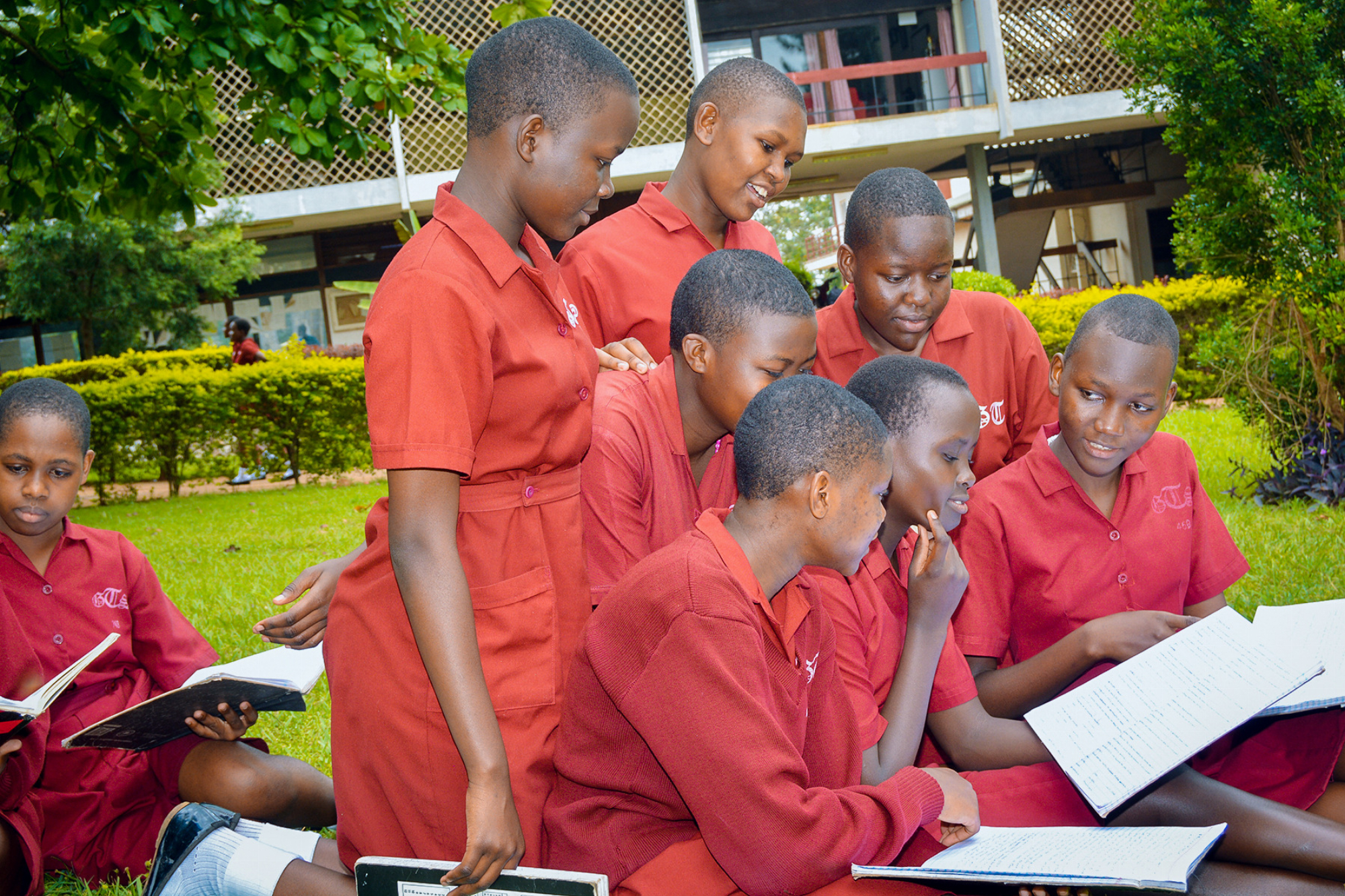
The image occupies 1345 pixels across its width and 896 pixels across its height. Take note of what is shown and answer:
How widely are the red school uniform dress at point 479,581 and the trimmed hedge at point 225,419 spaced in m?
8.88

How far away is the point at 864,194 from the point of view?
296 cm

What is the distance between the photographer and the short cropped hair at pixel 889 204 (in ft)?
9.37

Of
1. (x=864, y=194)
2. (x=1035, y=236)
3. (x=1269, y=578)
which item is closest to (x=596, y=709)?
(x=864, y=194)

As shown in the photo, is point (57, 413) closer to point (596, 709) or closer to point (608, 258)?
point (608, 258)

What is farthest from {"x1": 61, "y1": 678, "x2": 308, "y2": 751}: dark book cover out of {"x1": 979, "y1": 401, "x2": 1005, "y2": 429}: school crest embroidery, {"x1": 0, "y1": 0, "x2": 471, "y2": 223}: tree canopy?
{"x1": 0, "y1": 0, "x2": 471, "y2": 223}: tree canopy

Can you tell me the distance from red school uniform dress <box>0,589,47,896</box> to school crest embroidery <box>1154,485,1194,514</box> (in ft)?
8.83

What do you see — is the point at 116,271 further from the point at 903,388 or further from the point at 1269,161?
the point at 903,388

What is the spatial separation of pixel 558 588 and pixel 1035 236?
19.8 meters

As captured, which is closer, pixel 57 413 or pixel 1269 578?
pixel 57 413

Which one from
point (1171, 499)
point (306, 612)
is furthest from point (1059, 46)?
point (306, 612)

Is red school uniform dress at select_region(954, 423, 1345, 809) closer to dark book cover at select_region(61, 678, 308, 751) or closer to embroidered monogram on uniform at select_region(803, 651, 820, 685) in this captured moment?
embroidered monogram on uniform at select_region(803, 651, 820, 685)

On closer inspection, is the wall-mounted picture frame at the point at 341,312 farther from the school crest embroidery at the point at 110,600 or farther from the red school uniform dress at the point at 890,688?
the red school uniform dress at the point at 890,688

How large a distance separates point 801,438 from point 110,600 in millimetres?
2114

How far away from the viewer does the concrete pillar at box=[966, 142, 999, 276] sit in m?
16.2
